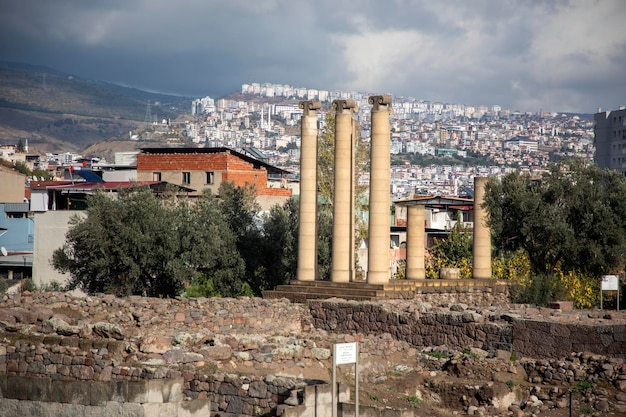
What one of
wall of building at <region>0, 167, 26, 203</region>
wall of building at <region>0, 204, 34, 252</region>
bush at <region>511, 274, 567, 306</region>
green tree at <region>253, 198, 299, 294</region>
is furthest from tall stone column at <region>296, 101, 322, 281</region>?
wall of building at <region>0, 167, 26, 203</region>

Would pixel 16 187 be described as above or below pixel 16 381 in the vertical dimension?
above

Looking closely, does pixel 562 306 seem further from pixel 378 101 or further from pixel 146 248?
pixel 146 248

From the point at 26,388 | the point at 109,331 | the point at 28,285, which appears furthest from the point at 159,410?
the point at 28,285

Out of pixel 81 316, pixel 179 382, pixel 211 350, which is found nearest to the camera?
pixel 179 382

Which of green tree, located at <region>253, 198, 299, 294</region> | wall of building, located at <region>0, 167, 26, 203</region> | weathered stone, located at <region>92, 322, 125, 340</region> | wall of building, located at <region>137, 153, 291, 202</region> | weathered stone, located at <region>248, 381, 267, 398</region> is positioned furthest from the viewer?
wall of building, located at <region>0, 167, 26, 203</region>

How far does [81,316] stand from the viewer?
28281 millimetres

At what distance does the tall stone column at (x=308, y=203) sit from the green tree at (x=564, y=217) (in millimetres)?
6955

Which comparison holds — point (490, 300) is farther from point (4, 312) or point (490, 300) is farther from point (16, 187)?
point (16, 187)

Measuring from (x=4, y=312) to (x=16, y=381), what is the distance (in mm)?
5162

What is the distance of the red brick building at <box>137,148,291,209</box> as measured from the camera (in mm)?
71688

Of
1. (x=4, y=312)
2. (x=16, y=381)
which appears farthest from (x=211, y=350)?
(x=4, y=312)

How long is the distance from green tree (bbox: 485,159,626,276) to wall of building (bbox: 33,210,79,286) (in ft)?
83.9

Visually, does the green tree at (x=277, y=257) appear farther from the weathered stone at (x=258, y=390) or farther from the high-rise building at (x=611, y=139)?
the high-rise building at (x=611, y=139)

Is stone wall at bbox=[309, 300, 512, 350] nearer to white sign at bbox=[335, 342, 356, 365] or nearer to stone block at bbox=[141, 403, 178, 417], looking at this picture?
white sign at bbox=[335, 342, 356, 365]
